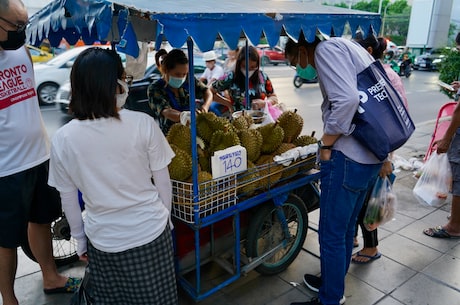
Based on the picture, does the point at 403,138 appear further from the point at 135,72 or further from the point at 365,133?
the point at 135,72

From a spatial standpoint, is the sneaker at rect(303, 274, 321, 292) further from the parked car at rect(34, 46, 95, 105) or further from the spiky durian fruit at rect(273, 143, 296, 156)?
the parked car at rect(34, 46, 95, 105)

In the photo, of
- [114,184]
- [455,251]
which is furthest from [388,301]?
[114,184]

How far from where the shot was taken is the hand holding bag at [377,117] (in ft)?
6.01

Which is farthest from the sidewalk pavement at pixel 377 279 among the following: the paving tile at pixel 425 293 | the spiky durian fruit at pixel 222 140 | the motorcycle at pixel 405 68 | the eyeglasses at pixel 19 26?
the motorcycle at pixel 405 68

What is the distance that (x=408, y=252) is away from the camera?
2.98 meters

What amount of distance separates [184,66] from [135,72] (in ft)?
1.87

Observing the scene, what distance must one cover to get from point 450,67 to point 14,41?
573 centimetres

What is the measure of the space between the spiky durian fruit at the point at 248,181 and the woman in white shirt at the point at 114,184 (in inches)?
22.3

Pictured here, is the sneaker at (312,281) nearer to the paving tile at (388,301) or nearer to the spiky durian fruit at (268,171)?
the paving tile at (388,301)

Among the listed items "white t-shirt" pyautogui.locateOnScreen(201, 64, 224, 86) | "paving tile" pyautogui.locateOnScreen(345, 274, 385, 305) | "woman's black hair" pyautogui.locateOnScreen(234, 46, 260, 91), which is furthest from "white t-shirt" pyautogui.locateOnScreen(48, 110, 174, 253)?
"white t-shirt" pyautogui.locateOnScreen(201, 64, 224, 86)

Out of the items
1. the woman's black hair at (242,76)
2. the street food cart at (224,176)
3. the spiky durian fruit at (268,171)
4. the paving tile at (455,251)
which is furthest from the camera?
the woman's black hair at (242,76)

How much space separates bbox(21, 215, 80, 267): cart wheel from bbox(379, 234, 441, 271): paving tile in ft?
8.36

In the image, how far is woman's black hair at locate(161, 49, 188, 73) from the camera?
104 inches

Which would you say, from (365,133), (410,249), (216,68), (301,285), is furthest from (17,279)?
(216,68)
